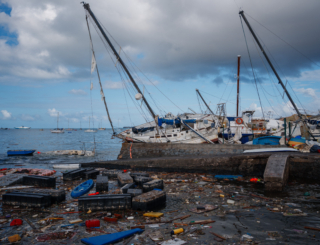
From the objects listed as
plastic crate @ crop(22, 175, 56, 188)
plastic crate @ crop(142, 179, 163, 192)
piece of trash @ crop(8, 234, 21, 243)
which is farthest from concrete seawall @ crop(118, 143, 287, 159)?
piece of trash @ crop(8, 234, 21, 243)

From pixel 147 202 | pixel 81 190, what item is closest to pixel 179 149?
pixel 81 190

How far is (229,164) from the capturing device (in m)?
9.45

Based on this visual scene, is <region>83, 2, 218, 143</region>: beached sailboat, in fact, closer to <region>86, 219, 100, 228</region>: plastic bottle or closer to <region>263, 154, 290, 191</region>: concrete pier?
<region>263, 154, 290, 191</region>: concrete pier

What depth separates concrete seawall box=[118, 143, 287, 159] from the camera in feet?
38.3

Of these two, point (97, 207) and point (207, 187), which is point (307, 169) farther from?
point (97, 207)

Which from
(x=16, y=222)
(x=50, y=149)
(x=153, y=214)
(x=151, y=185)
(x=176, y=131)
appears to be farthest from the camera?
(x=50, y=149)

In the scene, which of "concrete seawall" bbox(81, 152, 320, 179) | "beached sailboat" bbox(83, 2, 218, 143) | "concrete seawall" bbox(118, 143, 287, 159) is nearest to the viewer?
"concrete seawall" bbox(81, 152, 320, 179)

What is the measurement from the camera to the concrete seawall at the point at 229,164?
8.24m

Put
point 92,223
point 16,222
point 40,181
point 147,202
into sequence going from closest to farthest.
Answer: point 92,223, point 16,222, point 147,202, point 40,181

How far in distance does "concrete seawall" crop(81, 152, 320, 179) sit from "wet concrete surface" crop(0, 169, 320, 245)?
1.28 meters

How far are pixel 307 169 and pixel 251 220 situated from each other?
5.17 metres

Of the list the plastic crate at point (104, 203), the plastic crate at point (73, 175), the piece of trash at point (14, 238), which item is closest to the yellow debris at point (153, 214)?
the plastic crate at point (104, 203)

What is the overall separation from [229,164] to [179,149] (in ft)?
12.9

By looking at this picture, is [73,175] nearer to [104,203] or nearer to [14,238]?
[104,203]
